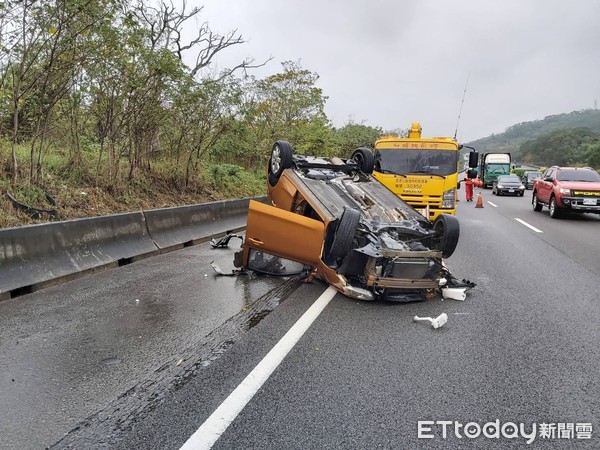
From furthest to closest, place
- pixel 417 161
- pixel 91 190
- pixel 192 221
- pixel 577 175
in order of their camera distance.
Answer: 1. pixel 577 175
2. pixel 417 161
3. pixel 192 221
4. pixel 91 190

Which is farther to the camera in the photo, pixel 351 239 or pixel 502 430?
pixel 351 239

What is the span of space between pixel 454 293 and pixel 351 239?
4.80 ft

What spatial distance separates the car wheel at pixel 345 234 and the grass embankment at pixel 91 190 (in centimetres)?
477

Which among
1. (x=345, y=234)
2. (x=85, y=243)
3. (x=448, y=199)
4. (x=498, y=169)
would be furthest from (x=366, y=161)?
(x=498, y=169)

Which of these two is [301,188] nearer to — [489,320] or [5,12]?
[489,320]

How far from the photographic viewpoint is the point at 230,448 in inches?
97.8

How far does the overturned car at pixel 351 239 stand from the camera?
5.12m

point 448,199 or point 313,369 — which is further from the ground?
point 448,199

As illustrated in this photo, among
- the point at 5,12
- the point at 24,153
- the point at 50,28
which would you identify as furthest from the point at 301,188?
the point at 24,153

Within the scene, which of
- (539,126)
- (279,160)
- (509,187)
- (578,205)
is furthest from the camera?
(539,126)

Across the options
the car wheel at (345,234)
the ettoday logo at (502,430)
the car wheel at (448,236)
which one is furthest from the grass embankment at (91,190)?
the ettoday logo at (502,430)

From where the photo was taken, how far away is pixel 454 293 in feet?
17.8

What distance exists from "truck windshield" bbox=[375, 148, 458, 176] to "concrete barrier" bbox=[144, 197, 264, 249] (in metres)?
3.72

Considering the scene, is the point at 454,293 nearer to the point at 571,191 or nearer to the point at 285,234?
the point at 285,234
